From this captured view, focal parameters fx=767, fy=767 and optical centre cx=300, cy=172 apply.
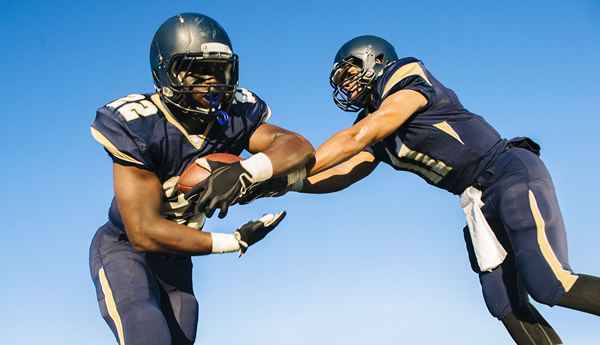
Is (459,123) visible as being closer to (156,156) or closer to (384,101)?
(384,101)

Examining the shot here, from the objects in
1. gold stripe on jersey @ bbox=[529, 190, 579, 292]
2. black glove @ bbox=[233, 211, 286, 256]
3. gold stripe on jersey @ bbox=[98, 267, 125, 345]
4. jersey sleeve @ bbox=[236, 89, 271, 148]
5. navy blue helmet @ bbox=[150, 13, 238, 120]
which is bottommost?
gold stripe on jersey @ bbox=[98, 267, 125, 345]

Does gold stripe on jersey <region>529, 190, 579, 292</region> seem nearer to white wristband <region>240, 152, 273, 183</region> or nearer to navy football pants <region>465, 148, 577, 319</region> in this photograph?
navy football pants <region>465, 148, 577, 319</region>

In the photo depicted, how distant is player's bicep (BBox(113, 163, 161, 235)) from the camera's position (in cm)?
460

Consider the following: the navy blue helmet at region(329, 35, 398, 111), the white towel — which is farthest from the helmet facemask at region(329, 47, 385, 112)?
the white towel

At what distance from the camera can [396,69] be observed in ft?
19.0

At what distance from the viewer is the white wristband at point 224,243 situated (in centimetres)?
479

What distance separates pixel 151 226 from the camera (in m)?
4.62

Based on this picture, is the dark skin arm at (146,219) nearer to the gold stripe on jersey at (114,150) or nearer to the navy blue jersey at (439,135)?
the gold stripe on jersey at (114,150)

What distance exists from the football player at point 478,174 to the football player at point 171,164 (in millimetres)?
378

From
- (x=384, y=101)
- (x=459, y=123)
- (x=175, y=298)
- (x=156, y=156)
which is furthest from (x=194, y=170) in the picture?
(x=459, y=123)

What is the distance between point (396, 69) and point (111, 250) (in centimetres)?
246

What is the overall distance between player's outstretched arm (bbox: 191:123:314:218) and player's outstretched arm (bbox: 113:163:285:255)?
1.11 ft

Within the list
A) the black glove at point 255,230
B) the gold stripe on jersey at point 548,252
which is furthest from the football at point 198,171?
the gold stripe on jersey at point 548,252

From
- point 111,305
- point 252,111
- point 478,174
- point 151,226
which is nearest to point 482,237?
point 478,174
